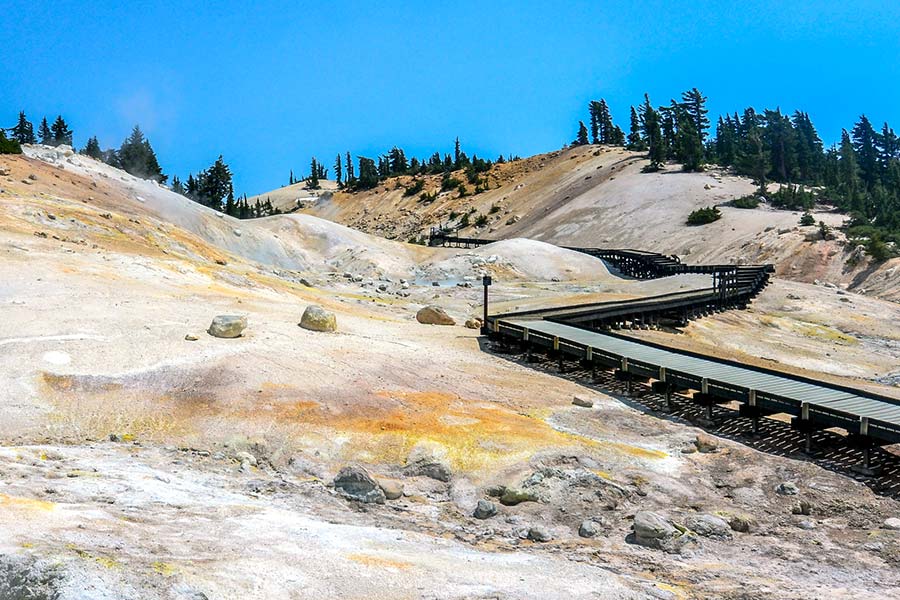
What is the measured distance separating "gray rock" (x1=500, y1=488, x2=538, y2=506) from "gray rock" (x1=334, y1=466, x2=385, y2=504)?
2.50 meters

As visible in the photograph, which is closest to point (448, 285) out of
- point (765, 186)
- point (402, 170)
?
point (765, 186)

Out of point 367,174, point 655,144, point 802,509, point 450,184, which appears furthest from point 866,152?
point 802,509

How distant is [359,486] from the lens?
570 inches

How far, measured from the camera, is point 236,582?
27.3 feet

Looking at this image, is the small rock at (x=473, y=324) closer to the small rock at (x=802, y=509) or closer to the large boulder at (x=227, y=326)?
the large boulder at (x=227, y=326)

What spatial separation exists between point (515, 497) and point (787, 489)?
20.1 ft

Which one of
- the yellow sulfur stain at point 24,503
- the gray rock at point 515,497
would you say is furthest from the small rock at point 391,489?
the yellow sulfur stain at point 24,503

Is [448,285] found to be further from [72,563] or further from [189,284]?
[72,563]

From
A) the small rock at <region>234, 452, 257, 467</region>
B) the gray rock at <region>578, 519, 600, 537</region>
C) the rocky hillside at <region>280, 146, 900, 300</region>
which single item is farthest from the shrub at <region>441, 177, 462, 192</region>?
the gray rock at <region>578, 519, 600, 537</region>

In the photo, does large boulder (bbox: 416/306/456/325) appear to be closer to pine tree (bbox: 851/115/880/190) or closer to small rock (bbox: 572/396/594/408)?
small rock (bbox: 572/396/594/408)

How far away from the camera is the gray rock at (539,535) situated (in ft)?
42.6

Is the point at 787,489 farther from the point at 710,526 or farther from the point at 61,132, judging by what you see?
the point at 61,132

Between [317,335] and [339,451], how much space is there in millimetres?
9683

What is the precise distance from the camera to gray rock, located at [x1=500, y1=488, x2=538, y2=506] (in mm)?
14781
